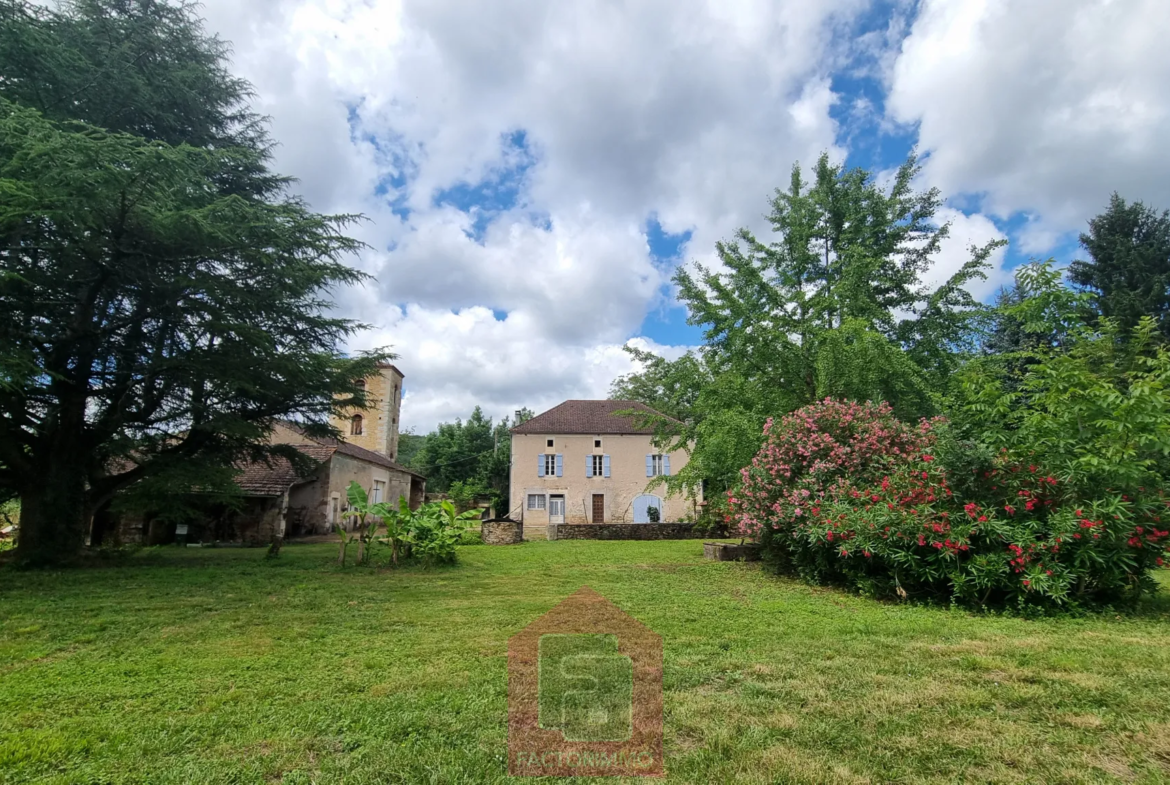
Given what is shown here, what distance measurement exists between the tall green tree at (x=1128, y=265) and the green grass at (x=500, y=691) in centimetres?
2113

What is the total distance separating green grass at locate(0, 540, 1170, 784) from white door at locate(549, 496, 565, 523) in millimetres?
23258

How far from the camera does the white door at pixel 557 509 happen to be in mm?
30828

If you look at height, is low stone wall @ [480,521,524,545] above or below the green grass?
above

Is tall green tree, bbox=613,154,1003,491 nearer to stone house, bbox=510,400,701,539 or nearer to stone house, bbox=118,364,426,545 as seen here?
stone house, bbox=118,364,426,545

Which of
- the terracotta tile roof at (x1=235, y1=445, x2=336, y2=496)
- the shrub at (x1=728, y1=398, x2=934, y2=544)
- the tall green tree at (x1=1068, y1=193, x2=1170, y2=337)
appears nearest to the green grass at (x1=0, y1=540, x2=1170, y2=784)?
the shrub at (x1=728, y1=398, x2=934, y2=544)

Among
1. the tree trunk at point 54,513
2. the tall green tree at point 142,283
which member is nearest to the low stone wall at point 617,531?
the tall green tree at point 142,283

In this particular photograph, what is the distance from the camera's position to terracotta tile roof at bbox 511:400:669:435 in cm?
3105

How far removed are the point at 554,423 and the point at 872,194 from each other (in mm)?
19485

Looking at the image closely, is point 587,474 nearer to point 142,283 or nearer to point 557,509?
point 557,509

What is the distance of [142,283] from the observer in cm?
1080

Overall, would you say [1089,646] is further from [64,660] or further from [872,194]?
[872,194]

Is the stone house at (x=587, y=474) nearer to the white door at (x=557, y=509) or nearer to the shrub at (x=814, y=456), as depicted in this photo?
the white door at (x=557, y=509)

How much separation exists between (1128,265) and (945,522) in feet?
78.5

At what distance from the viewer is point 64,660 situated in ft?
15.9
